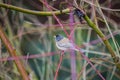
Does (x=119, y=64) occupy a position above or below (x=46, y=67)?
above

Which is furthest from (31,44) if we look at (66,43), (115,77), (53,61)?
(66,43)

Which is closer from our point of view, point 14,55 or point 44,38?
point 14,55

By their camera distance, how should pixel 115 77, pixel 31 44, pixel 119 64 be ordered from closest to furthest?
1. pixel 119 64
2. pixel 115 77
3. pixel 31 44

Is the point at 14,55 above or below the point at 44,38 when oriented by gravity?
above

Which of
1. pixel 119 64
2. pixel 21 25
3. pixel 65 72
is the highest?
pixel 119 64

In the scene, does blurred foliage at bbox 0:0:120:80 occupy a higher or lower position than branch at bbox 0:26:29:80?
lower

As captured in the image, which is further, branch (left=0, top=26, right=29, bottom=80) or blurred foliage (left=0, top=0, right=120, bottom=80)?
blurred foliage (left=0, top=0, right=120, bottom=80)

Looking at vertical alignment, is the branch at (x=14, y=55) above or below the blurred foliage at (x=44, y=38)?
above

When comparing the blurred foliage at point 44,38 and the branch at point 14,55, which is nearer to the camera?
the branch at point 14,55

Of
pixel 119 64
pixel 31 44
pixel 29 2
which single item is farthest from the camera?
pixel 31 44

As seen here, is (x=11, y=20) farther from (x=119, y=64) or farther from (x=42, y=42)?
(x=119, y=64)

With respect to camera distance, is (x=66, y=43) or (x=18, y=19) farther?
(x=18, y=19)

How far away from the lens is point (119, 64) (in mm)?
992

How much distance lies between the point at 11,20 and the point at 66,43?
4.54ft
